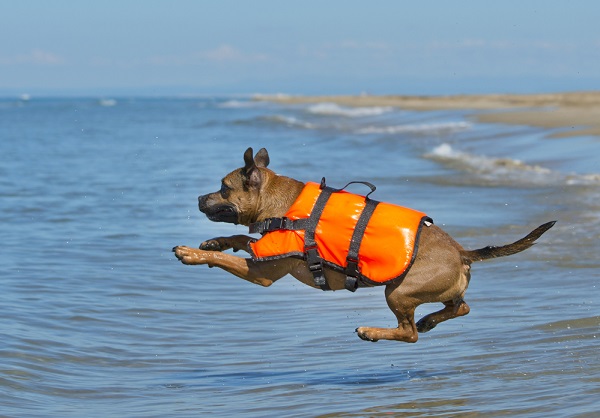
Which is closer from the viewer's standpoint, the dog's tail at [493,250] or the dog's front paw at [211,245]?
the dog's tail at [493,250]

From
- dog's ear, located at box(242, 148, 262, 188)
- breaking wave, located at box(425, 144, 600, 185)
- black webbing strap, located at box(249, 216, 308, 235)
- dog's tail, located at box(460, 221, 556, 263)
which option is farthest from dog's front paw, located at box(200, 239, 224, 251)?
breaking wave, located at box(425, 144, 600, 185)

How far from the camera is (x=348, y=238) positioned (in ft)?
22.5

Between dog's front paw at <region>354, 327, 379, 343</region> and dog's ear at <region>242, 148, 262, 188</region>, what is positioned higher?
dog's ear at <region>242, 148, 262, 188</region>

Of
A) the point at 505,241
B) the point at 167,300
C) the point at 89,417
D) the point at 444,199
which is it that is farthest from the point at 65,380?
the point at 444,199

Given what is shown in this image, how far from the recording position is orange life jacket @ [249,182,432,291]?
6785mm

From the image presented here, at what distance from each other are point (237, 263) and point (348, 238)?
81 centimetres

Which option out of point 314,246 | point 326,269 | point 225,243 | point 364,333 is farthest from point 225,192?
point 364,333

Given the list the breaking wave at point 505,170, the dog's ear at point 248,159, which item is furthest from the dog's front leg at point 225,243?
the breaking wave at point 505,170

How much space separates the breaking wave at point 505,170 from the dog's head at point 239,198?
34.6 feet

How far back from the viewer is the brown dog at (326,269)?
682 cm

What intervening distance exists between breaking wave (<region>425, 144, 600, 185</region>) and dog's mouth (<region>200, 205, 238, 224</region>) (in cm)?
1058

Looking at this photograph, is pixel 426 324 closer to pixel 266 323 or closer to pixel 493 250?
pixel 493 250

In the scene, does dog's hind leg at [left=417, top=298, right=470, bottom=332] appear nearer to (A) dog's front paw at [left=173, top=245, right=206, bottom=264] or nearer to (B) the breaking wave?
(A) dog's front paw at [left=173, top=245, right=206, bottom=264]

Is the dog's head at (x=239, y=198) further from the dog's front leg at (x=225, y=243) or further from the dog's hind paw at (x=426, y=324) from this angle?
the dog's hind paw at (x=426, y=324)
